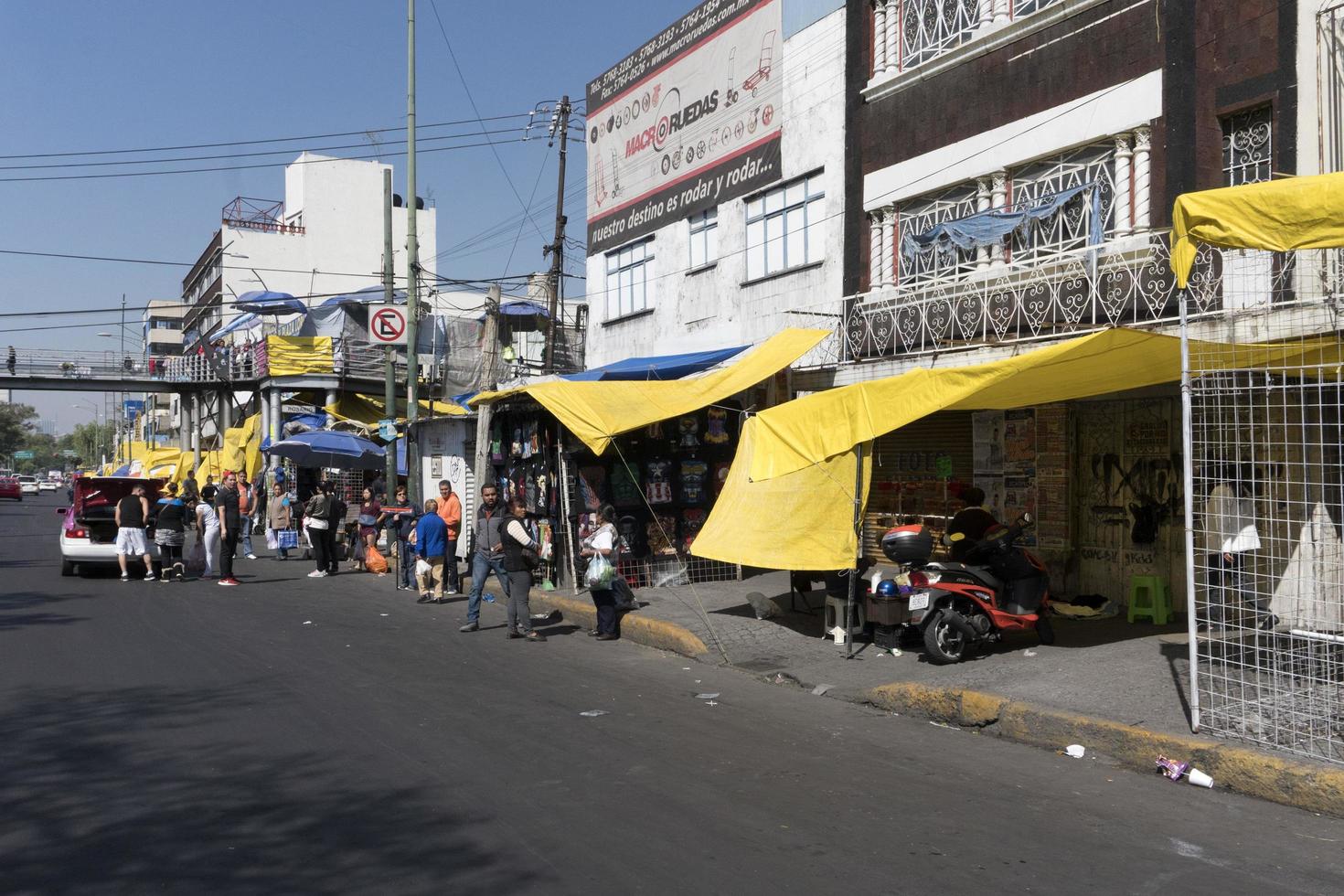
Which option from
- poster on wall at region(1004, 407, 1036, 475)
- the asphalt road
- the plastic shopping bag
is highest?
poster on wall at region(1004, 407, 1036, 475)

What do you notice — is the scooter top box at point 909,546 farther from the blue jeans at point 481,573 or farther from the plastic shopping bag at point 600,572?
the blue jeans at point 481,573

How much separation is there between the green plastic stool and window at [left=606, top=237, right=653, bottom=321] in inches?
476

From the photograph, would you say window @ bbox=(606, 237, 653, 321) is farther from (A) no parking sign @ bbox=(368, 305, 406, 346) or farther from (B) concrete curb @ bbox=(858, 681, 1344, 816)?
(B) concrete curb @ bbox=(858, 681, 1344, 816)

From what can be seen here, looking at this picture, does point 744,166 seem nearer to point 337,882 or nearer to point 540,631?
point 540,631

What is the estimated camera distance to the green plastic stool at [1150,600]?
1145 centimetres

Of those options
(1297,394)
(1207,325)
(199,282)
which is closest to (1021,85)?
(1207,325)

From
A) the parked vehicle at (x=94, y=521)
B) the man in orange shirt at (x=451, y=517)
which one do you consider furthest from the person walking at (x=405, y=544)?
the parked vehicle at (x=94, y=521)

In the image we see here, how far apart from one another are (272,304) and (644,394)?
2809cm

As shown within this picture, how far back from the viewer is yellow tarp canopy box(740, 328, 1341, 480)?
8.62 m

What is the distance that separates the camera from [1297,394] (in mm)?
9906

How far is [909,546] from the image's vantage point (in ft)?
33.7

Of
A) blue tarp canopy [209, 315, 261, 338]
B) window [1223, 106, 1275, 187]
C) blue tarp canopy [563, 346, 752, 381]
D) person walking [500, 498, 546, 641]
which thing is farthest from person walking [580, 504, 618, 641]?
blue tarp canopy [209, 315, 261, 338]

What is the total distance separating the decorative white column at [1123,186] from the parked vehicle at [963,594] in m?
4.03

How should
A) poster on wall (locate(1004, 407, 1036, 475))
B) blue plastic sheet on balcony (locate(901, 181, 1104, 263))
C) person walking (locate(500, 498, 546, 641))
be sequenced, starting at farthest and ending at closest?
poster on wall (locate(1004, 407, 1036, 475)), blue plastic sheet on balcony (locate(901, 181, 1104, 263)), person walking (locate(500, 498, 546, 641))
